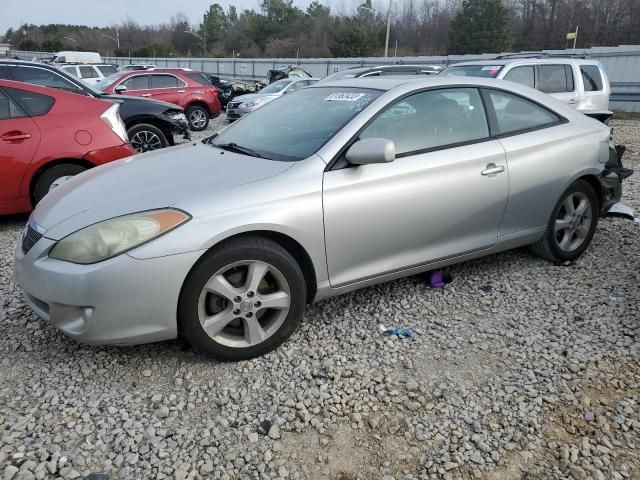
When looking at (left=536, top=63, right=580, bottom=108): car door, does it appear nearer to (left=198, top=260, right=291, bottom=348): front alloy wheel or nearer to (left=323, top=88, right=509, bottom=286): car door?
(left=323, top=88, right=509, bottom=286): car door

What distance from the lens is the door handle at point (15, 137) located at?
4.78 meters

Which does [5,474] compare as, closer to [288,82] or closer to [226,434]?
[226,434]

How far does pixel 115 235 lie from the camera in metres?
2.51

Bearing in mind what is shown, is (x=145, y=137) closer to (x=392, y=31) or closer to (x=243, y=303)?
(x=243, y=303)

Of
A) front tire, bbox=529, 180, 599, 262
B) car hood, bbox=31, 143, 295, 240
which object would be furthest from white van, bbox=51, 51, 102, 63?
front tire, bbox=529, 180, 599, 262

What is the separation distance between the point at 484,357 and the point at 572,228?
183 cm

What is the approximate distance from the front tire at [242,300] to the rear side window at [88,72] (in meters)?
20.9

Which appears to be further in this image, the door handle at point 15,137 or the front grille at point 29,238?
Result: the door handle at point 15,137

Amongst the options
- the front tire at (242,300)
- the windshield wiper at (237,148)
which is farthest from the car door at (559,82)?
the front tire at (242,300)

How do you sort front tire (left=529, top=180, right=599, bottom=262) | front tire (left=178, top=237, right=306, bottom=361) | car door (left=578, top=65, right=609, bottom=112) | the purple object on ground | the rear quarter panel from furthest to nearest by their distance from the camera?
1. car door (left=578, top=65, right=609, bottom=112)
2. front tire (left=529, top=180, right=599, bottom=262)
3. the purple object on ground
4. the rear quarter panel
5. front tire (left=178, top=237, right=306, bottom=361)

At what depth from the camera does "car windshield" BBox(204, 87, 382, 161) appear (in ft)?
10.3

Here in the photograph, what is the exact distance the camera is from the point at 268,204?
270 centimetres

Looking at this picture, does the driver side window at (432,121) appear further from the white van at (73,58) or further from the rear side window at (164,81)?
the white van at (73,58)

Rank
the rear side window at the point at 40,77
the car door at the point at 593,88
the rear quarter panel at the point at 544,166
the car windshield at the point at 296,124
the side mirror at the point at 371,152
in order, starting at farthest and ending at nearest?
the car door at the point at 593,88 → the rear side window at the point at 40,77 → the rear quarter panel at the point at 544,166 → the car windshield at the point at 296,124 → the side mirror at the point at 371,152
